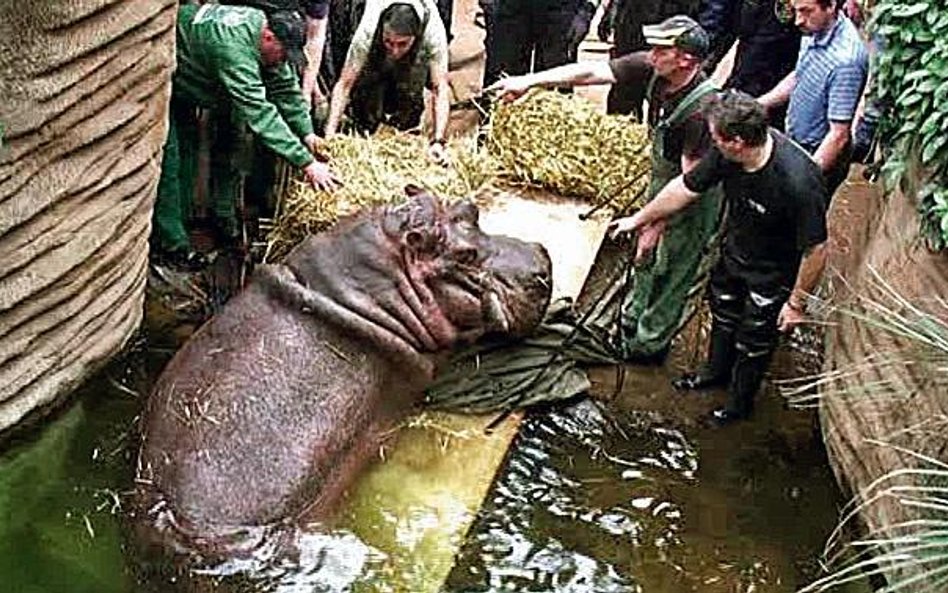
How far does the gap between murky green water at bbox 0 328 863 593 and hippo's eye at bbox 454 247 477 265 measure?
2.17 ft

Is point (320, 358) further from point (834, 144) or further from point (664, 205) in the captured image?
point (834, 144)

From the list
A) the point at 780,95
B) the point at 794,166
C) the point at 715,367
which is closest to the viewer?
the point at 794,166

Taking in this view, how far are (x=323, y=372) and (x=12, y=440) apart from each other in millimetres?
1114

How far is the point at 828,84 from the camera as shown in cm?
635

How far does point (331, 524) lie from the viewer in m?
5.19

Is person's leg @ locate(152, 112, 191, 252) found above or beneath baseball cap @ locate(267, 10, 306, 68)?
beneath

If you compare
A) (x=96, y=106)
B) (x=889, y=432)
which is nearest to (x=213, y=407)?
(x=96, y=106)

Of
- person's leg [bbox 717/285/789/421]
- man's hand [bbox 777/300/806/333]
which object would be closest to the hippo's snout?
person's leg [bbox 717/285/789/421]

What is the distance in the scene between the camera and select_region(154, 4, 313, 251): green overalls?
6629mm

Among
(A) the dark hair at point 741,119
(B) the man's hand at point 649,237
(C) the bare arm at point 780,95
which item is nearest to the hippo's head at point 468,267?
(B) the man's hand at point 649,237

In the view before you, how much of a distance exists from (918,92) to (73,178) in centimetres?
290

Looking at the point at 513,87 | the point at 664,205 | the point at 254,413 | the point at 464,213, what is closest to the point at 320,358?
the point at 254,413

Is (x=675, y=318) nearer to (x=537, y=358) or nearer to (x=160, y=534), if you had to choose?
(x=537, y=358)

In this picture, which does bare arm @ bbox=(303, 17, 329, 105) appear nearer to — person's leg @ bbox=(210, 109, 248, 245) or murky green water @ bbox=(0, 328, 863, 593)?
person's leg @ bbox=(210, 109, 248, 245)
